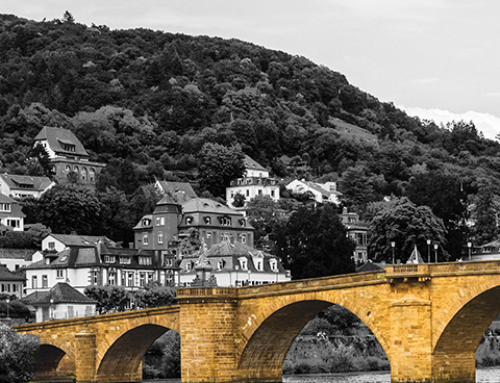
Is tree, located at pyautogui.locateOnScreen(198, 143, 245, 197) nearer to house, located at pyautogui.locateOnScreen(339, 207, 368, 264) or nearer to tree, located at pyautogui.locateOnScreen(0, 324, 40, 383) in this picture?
house, located at pyautogui.locateOnScreen(339, 207, 368, 264)

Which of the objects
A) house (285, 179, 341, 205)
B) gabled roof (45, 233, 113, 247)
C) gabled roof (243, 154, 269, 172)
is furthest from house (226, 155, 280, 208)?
gabled roof (45, 233, 113, 247)

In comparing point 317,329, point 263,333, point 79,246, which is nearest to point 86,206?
point 79,246

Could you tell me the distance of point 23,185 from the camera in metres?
157

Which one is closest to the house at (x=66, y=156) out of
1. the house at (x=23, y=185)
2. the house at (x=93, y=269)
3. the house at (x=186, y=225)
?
the house at (x=23, y=185)

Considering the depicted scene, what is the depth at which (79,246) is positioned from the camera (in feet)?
414

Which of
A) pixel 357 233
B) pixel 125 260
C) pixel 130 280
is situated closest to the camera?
pixel 130 280

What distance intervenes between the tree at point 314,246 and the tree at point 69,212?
25253mm

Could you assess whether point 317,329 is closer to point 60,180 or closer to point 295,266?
point 295,266

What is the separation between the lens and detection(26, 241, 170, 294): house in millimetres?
119938

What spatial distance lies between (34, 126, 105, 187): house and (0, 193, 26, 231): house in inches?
832

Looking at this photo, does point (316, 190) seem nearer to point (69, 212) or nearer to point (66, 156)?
point (66, 156)

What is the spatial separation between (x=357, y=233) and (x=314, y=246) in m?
36.7

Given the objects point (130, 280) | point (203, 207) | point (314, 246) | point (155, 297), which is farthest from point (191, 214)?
point (155, 297)

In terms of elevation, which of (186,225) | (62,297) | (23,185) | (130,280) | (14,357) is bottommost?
(14,357)
